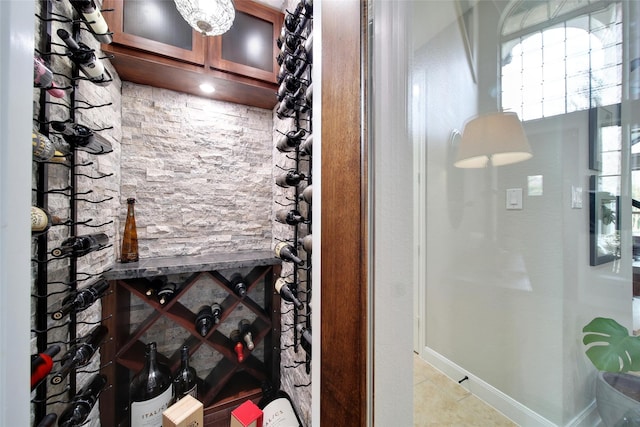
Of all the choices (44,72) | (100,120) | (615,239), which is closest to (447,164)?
(615,239)

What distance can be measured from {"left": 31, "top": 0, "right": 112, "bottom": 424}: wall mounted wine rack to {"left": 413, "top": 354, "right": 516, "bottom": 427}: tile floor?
131 cm

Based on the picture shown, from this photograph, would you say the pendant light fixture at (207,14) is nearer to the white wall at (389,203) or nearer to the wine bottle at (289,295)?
the white wall at (389,203)

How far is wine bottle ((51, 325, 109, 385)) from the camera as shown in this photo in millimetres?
807

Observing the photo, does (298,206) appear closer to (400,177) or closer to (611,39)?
(400,177)

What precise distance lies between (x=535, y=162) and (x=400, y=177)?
802 mm

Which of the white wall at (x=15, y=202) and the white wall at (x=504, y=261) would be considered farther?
the white wall at (x=504, y=261)

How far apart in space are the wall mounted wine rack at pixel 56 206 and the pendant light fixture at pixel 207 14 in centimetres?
38

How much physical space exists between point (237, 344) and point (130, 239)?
0.92 metres

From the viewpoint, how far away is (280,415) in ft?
4.04

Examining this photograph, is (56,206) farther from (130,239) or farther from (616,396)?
(616,396)

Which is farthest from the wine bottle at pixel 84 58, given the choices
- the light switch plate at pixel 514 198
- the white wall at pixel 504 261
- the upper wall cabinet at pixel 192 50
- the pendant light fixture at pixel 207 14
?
the light switch plate at pixel 514 198

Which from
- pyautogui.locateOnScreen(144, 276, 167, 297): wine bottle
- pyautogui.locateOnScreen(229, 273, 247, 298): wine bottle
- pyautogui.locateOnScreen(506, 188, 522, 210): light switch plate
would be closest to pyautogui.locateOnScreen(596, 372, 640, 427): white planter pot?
pyautogui.locateOnScreen(506, 188, 522, 210): light switch plate

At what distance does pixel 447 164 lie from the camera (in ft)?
3.48

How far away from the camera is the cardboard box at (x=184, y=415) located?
1057 millimetres
